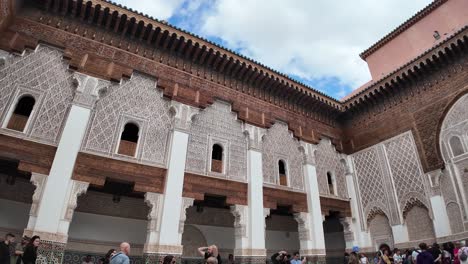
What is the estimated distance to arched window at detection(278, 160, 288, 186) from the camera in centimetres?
810

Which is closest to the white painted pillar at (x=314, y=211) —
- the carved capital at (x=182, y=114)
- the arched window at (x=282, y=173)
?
the arched window at (x=282, y=173)

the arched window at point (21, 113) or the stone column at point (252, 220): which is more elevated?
the arched window at point (21, 113)

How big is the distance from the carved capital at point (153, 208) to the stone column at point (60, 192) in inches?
47.5

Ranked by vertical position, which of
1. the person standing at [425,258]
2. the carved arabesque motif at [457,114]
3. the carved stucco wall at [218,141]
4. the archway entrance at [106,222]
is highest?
the carved arabesque motif at [457,114]

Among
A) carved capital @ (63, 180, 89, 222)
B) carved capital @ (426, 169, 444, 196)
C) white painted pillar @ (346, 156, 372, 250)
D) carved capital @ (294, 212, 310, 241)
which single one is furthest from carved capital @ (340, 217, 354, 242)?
carved capital @ (63, 180, 89, 222)

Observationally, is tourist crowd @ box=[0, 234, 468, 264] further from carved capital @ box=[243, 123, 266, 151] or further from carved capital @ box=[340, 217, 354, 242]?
carved capital @ box=[243, 123, 266, 151]

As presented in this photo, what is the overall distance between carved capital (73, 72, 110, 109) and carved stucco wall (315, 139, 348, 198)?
644 centimetres

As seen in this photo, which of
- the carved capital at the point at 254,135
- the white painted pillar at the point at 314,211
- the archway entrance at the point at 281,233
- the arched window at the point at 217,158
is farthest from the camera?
the archway entrance at the point at 281,233

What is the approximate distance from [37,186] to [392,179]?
29.1ft

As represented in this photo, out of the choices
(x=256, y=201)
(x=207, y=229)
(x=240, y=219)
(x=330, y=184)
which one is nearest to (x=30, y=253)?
(x=240, y=219)

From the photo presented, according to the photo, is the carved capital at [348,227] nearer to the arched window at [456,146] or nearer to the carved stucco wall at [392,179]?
the carved stucco wall at [392,179]

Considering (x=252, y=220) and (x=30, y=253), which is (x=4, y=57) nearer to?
(x=30, y=253)

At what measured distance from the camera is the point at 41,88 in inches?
225

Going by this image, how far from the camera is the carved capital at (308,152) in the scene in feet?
28.9
